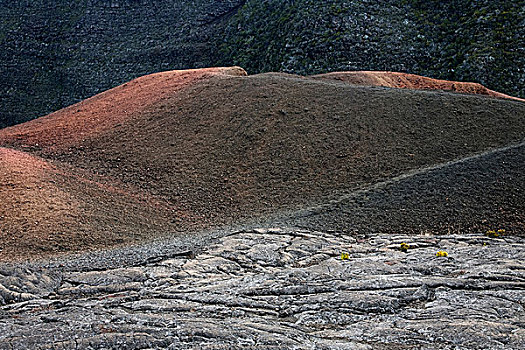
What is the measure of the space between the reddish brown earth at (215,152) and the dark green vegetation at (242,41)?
52.9ft

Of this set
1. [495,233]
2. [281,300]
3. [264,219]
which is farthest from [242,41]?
[281,300]

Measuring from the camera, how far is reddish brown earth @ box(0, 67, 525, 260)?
34.8ft

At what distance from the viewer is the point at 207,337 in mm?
4898

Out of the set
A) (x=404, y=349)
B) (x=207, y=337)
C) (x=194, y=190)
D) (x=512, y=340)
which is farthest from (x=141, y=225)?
(x=512, y=340)

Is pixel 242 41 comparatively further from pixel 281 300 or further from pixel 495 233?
pixel 281 300

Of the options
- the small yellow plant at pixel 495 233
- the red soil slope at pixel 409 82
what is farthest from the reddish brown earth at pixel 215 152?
the red soil slope at pixel 409 82

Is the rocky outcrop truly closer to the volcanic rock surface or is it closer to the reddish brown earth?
the volcanic rock surface

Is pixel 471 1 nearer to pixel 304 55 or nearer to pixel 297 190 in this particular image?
pixel 304 55

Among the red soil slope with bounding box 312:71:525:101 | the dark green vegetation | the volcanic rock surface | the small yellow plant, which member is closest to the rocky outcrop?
the volcanic rock surface

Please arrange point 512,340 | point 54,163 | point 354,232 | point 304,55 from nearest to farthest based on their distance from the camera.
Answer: point 512,340
point 354,232
point 54,163
point 304,55

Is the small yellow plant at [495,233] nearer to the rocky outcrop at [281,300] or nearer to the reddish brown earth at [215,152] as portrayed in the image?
the rocky outcrop at [281,300]

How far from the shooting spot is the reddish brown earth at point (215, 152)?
1061 cm

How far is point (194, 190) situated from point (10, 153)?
20.3 ft

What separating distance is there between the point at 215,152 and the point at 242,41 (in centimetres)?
2777
